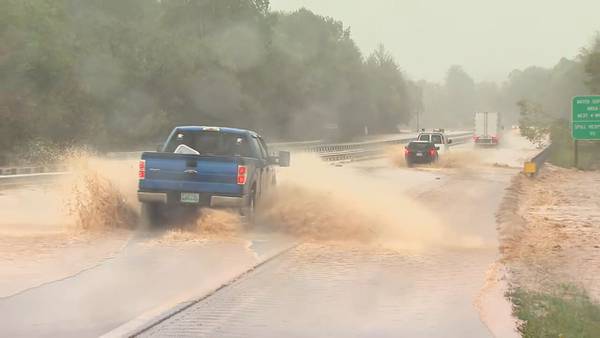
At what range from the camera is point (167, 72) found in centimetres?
6400

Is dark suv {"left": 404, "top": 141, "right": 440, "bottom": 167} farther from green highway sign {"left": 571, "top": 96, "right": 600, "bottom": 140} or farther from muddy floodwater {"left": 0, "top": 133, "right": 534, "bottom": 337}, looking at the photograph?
muddy floodwater {"left": 0, "top": 133, "right": 534, "bottom": 337}

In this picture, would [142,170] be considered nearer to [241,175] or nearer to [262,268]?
[241,175]

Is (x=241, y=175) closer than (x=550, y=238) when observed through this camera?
Yes

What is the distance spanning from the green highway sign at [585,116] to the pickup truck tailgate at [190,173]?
26126mm

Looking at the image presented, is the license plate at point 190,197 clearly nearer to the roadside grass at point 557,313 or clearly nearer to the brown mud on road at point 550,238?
the brown mud on road at point 550,238

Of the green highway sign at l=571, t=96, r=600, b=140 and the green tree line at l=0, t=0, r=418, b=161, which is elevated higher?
the green tree line at l=0, t=0, r=418, b=161

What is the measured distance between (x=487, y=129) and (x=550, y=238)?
62747mm

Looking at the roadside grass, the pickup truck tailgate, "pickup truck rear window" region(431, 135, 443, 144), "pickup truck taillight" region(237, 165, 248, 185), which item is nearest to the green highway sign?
"pickup truck rear window" region(431, 135, 443, 144)

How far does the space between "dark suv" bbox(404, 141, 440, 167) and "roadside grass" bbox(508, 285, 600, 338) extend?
107 feet

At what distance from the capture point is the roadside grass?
702cm

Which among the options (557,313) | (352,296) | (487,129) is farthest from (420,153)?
(487,129)

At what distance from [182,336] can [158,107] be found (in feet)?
187

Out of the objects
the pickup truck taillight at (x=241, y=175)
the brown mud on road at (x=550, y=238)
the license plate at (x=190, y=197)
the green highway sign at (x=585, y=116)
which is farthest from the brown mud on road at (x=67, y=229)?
the green highway sign at (x=585, y=116)

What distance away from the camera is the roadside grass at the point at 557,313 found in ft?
23.0
